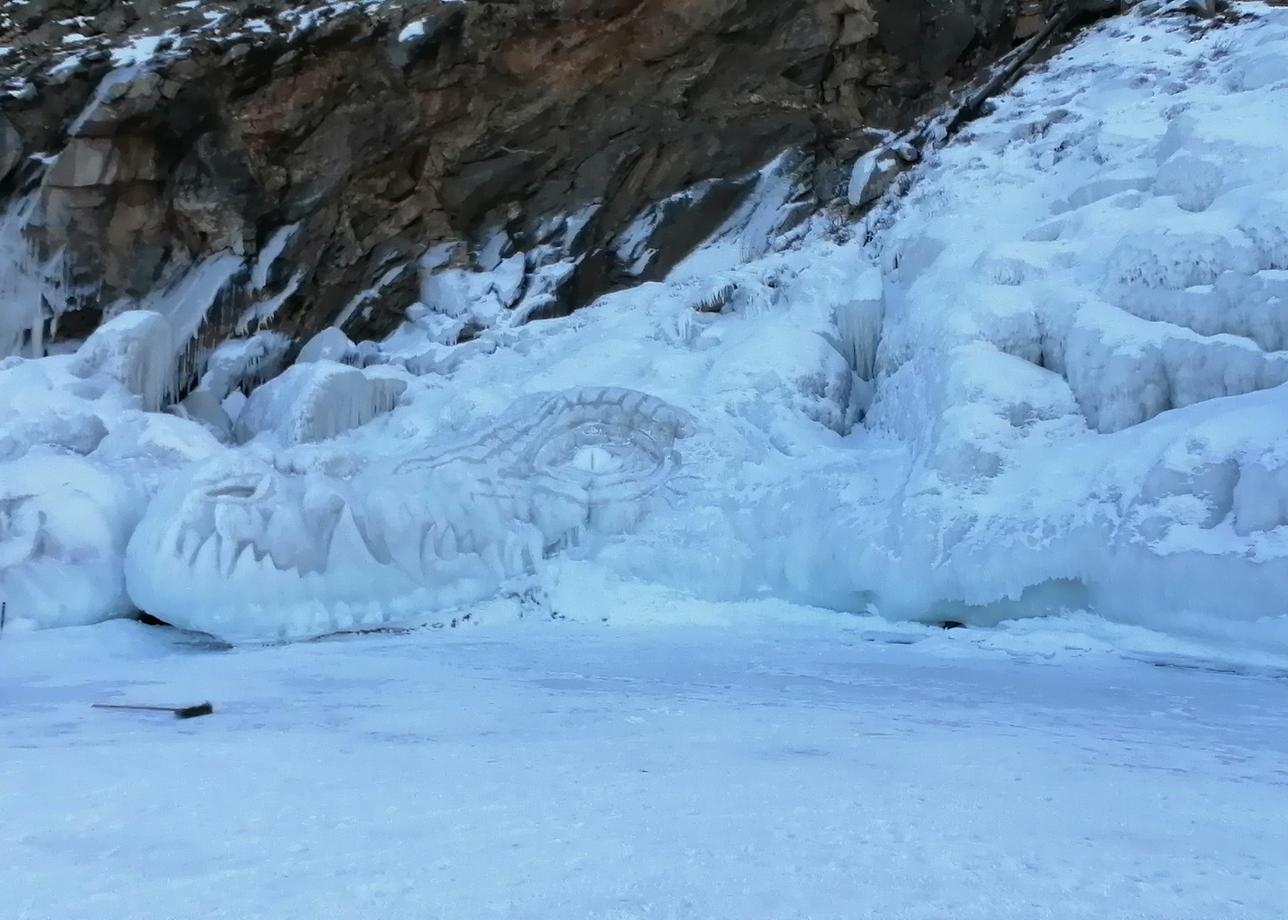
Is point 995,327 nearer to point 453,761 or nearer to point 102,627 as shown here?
point 453,761

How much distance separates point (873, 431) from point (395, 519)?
492 cm

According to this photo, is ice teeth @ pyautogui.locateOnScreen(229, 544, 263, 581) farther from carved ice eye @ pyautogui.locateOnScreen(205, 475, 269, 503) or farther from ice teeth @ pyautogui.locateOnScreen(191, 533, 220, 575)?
carved ice eye @ pyautogui.locateOnScreen(205, 475, 269, 503)

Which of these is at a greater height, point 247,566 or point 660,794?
point 660,794

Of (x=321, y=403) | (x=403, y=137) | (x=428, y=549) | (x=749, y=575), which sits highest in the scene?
(x=403, y=137)

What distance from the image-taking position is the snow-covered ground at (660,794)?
6.80 ft

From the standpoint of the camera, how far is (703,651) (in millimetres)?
6363

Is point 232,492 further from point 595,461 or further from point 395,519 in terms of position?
point 595,461

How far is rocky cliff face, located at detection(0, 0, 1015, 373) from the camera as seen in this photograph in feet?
46.8

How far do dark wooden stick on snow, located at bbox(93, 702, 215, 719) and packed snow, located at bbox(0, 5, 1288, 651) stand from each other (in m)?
3.12

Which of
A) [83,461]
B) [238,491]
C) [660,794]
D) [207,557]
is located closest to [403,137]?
[83,461]

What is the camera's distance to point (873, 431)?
984 cm

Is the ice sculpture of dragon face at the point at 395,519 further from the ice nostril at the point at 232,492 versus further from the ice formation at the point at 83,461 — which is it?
the ice formation at the point at 83,461

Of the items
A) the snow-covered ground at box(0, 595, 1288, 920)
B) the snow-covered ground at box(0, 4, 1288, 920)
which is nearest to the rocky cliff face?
the snow-covered ground at box(0, 4, 1288, 920)

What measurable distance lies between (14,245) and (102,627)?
9.67 meters
